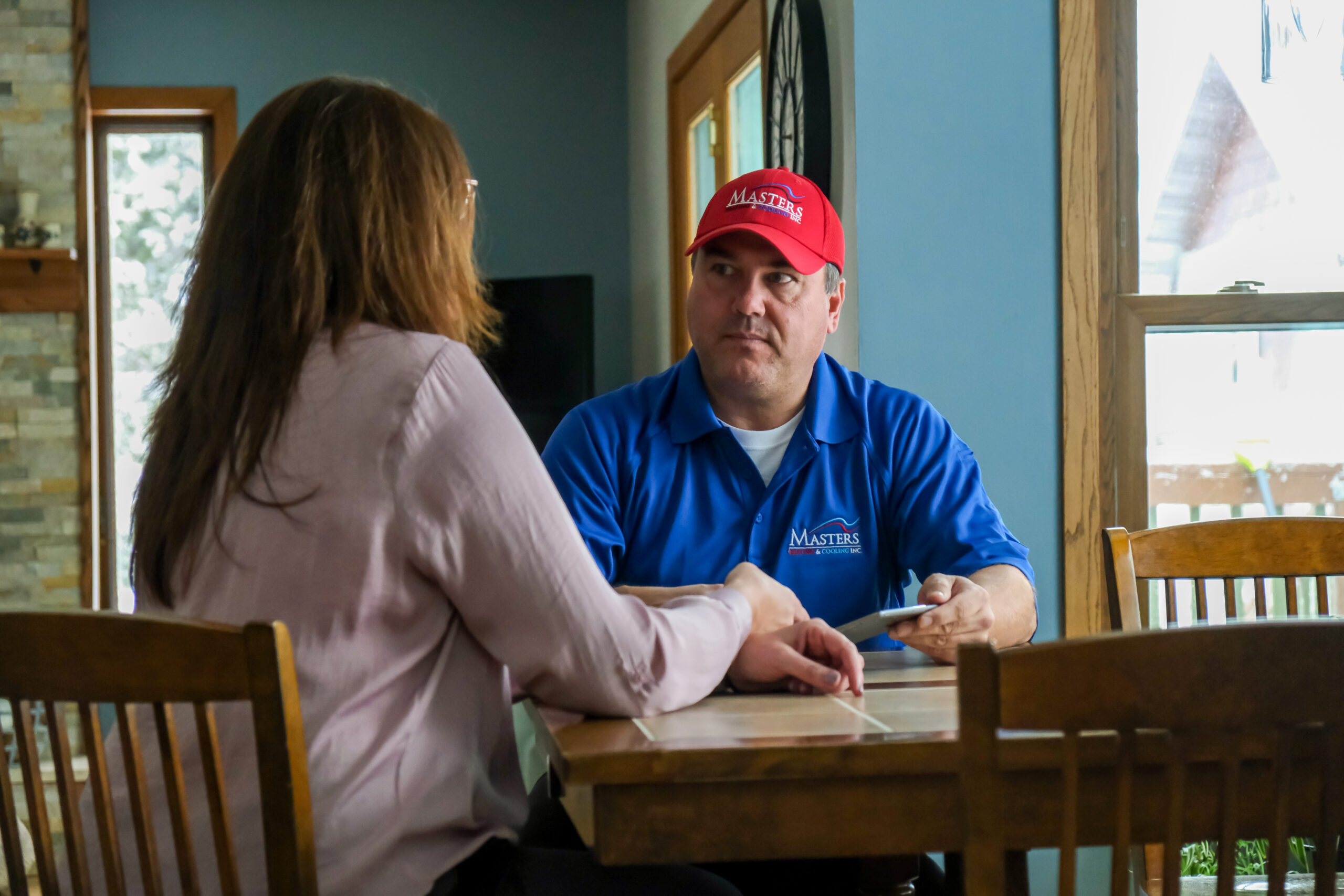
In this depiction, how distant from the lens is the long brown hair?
37.4 inches

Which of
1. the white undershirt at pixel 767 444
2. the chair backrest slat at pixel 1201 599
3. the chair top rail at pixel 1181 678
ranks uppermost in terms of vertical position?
the white undershirt at pixel 767 444

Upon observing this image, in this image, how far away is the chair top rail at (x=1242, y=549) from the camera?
1.67 metres

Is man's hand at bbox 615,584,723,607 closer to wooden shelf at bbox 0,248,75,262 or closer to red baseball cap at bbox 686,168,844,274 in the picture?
red baseball cap at bbox 686,168,844,274

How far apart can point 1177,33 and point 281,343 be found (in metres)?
1.90

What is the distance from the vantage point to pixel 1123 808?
725 millimetres

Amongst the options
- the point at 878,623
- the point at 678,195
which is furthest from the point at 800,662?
the point at 678,195

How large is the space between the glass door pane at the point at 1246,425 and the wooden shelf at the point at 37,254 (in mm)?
3814

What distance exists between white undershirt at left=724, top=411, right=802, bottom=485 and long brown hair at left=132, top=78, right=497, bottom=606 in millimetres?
690

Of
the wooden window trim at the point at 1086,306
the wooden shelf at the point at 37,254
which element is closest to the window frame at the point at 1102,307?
the wooden window trim at the point at 1086,306

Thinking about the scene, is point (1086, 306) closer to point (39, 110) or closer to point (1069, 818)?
point (1069, 818)

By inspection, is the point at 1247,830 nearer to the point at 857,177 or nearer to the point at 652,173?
the point at 857,177

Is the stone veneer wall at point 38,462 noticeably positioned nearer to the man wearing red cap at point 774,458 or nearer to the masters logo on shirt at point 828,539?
the man wearing red cap at point 774,458

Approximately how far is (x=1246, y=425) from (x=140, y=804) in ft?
6.75

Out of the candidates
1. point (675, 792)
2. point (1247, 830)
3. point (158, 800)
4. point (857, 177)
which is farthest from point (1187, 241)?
point (158, 800)
